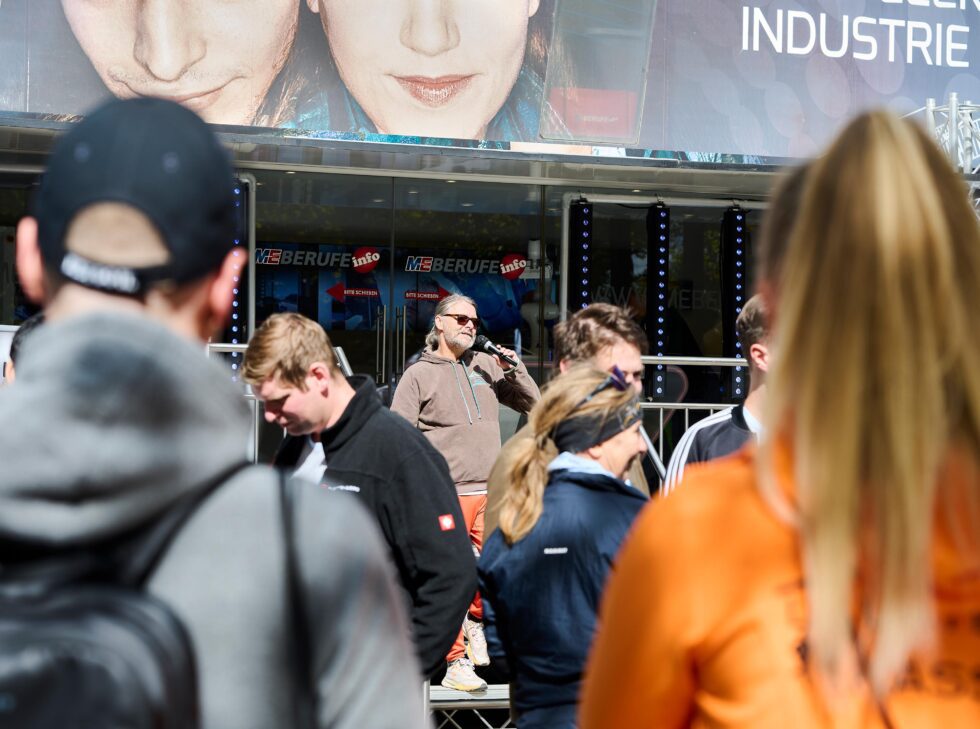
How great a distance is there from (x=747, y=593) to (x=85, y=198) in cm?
95

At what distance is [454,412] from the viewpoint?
26.3 ft

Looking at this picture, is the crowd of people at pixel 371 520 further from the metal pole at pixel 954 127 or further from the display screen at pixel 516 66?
the display screen at pixel 516 66

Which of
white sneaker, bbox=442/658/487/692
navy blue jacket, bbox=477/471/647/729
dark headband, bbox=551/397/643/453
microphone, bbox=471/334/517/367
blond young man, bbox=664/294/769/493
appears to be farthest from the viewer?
microphone, bbox=471/334/517/367

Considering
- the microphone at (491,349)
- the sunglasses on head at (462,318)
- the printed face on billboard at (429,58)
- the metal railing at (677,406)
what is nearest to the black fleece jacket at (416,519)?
the sunglasses on head at (462,318)

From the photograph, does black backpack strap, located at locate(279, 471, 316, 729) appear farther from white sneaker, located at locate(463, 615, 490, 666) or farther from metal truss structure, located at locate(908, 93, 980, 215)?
metal truss structure, located at locate(908, 93, 980, 215)

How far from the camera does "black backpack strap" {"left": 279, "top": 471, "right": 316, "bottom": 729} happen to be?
1239mm

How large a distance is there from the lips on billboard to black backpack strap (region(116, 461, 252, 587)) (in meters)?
10.2

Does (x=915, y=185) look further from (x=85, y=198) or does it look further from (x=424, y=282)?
(x=424, y=282)

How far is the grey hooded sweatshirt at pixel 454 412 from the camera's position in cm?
795

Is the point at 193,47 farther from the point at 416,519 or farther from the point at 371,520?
the point at 371,520

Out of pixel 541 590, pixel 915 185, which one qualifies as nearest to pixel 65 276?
pixel 915 185

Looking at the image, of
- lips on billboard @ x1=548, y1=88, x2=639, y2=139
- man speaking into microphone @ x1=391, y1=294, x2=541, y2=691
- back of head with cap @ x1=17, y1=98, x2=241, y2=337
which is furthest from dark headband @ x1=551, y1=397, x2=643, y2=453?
lips on billboard @ x1=548, y1=88, x2=639, y2=139

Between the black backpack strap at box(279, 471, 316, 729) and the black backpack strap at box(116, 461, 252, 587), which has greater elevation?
the black backpack strap at box(116, 461, 252, 587)

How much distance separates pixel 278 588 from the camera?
1243mm
